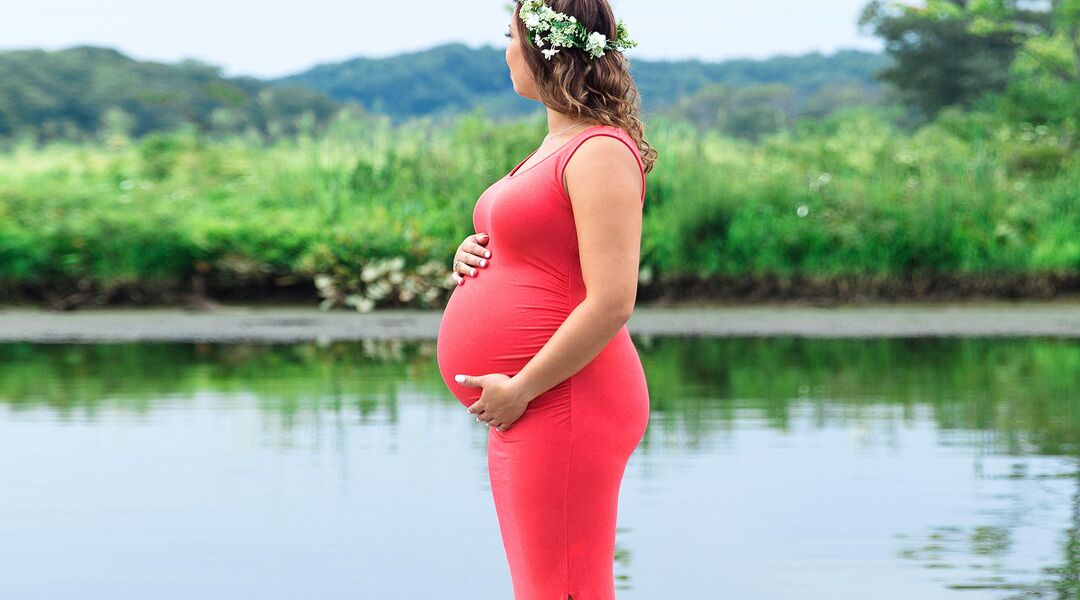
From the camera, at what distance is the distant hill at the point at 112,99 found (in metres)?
54.2

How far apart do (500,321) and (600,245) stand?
330 millimetres

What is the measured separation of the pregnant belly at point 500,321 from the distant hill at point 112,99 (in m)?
49.0

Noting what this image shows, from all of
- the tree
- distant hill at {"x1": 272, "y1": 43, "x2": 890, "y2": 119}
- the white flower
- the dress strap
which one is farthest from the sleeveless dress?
distant hill at {"x1": 272, "y1": 43, "x2": 890, "y2": 119}

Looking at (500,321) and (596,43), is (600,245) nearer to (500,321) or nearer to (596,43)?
(500,321)

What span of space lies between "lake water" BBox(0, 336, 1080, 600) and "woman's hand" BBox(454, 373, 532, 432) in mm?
1946

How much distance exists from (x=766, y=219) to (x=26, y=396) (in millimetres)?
9065

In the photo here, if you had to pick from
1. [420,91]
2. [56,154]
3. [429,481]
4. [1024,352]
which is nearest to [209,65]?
[420,91]

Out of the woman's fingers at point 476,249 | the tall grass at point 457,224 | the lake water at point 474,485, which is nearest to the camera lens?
the woman's fingers at point 476,249

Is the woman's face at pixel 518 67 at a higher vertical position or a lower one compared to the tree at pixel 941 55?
lower

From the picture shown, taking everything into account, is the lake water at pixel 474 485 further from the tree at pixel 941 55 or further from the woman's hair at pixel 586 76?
the tree at pixel 941 55

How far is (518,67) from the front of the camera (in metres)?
3.12

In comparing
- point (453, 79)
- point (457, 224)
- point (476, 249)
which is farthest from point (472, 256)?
point (453, 79)

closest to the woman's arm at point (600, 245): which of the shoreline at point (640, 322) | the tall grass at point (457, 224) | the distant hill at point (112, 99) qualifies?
the shoreline at point (640, 322)

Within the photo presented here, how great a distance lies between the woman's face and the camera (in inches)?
122
